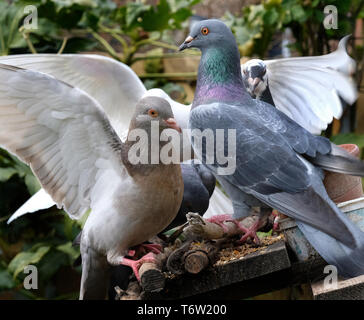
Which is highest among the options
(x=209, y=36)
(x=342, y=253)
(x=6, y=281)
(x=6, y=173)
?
(x=209, y=36)

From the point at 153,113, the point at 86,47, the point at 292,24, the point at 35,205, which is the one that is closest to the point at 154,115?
the point at 153,113

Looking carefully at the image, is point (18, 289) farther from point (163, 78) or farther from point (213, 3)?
point (213, 3)

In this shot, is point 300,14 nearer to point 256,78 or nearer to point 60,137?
point 256,78

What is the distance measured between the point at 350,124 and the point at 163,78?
1039 millimetres

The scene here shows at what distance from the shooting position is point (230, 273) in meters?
1.05

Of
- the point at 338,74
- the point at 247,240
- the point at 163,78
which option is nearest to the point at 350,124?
the point at 163,78

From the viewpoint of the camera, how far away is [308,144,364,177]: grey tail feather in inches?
35.4

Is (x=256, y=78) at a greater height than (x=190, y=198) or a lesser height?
greater

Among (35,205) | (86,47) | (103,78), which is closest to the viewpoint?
(35,205)

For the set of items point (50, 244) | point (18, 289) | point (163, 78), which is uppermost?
point (163, 78)

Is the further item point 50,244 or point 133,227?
point 50,244

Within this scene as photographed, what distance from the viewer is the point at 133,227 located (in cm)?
104

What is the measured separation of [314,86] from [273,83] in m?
0.12
